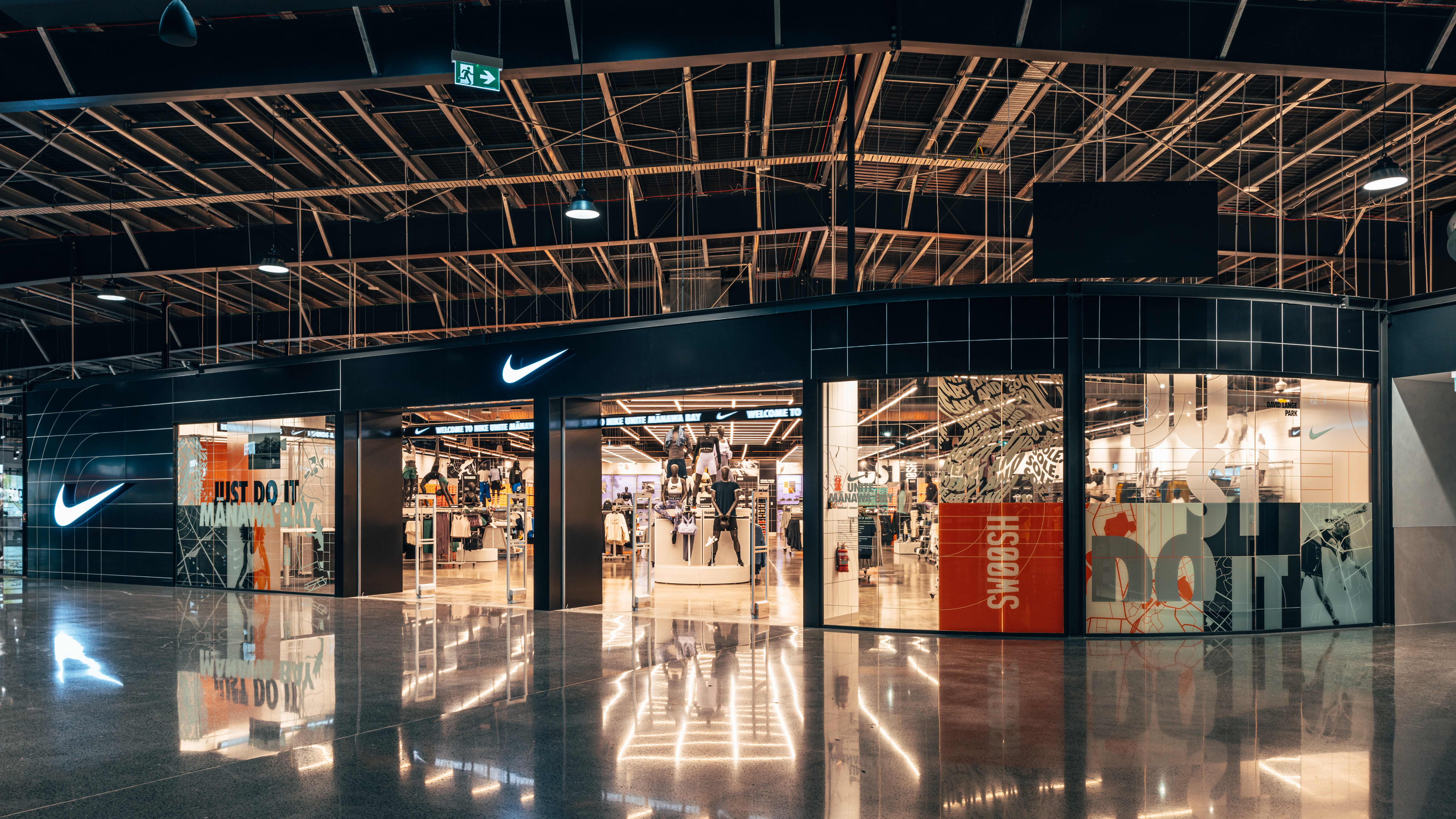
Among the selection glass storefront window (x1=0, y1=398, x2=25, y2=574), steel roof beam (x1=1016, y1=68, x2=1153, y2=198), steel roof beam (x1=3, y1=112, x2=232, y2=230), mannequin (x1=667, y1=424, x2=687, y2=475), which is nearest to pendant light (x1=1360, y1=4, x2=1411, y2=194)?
steel roof beam (x1=1016, y1=68, x2=1153, y2=198)

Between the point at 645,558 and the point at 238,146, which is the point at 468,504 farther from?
the point at 238,146

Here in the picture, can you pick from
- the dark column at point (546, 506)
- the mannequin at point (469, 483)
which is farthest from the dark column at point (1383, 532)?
the mannequin at point (469, 483)

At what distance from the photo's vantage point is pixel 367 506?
14.4 m

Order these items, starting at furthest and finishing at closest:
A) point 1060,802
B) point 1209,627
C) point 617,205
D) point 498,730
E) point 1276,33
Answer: point 617,205 < point 1209,627 < point 1276,33 < point 498,730 < point 1060,802

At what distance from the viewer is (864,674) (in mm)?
7668

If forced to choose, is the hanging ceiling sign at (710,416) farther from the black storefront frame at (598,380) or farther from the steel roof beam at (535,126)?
the steel roof beam at (535,126)

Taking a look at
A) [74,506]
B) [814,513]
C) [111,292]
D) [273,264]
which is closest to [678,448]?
[814,513]

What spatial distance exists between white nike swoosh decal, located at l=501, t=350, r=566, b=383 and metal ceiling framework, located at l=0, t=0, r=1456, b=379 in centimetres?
240

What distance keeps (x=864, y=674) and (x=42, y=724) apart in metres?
6.00

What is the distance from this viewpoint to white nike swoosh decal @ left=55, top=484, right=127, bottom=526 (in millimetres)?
16844

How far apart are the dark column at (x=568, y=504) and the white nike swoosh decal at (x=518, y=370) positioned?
0.46 meters

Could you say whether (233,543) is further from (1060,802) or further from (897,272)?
(1060,802)

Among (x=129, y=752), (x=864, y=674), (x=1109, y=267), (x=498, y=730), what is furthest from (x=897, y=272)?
(x=129, y=752)

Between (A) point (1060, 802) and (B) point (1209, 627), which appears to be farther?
(B) point (1209, 627)
